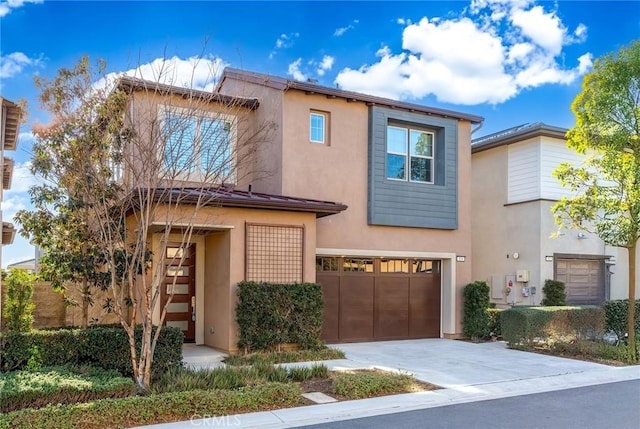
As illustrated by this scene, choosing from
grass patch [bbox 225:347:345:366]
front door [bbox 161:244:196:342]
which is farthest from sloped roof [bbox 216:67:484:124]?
grass patch [bbox 225:347:345:366]

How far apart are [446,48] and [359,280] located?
644 cm

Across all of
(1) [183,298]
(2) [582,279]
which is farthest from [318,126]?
(2) [582,279]

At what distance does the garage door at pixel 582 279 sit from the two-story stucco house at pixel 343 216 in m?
4.08

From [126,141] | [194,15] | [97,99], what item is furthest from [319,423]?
[194,15]

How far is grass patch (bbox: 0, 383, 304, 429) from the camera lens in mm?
6703

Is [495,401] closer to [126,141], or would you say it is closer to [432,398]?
[432,398]

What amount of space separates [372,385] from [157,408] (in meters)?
3.41

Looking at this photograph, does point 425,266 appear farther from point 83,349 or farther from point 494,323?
point 83,349

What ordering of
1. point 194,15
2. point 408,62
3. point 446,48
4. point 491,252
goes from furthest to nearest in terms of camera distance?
point 491,252
point 408,62
point 446,48
point 194,15

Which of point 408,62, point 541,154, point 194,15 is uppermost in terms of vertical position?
point 408,62

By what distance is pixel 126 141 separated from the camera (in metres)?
9.68

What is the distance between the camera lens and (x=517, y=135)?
18.3 metres

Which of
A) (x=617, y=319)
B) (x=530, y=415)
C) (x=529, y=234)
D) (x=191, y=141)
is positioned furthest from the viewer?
(x=529, y=234)

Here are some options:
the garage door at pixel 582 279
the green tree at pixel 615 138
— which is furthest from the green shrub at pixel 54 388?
the garage door at pixel 582 279
